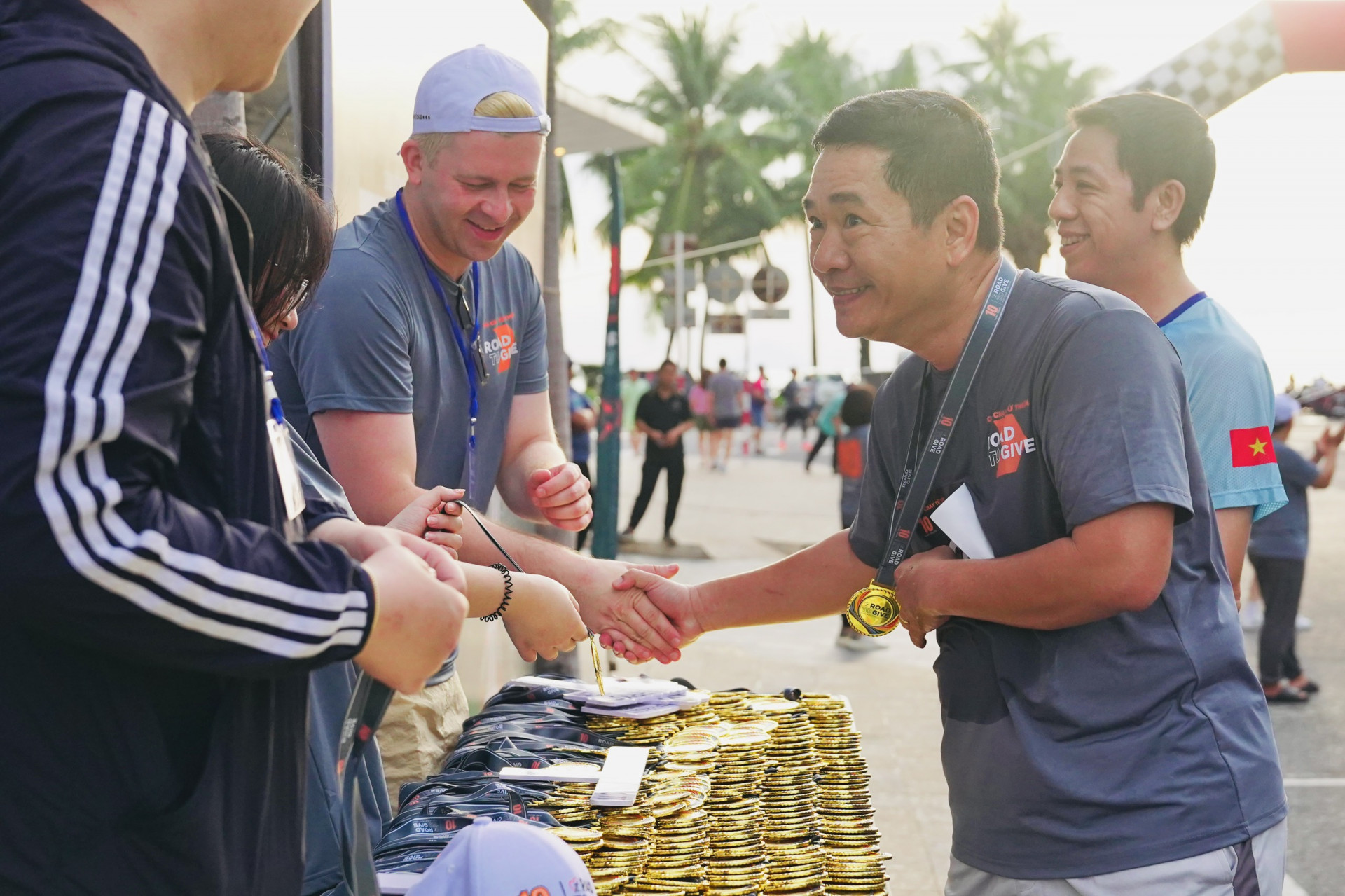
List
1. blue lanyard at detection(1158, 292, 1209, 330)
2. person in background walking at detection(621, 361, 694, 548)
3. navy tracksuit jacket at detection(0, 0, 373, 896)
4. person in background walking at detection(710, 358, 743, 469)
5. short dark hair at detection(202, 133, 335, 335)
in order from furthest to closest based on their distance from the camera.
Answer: person in background walking at detection(710, 358, 743, 469) < person in background walking at detection(621, 361, 694, 548) < blue lanyard at detection(1158, 292, 1209, 330) < short dark hair at detection(202, 133, 335, 335) < navy tracksuit jacket at detection(0, 0, 373, 896)

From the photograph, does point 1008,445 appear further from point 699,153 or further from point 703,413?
point 699,153

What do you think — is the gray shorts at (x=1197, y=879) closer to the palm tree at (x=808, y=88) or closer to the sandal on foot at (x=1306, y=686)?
the sandal on foot at (x=1306, y=686)

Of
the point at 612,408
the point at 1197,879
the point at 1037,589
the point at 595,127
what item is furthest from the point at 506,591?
the point at 595,127

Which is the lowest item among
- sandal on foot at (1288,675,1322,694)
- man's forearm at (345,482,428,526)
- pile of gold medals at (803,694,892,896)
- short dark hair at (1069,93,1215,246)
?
sandal on foot at (1288,675,1322,694)

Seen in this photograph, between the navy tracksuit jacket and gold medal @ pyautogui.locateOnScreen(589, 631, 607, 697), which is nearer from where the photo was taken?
the navy tracksuit jacket

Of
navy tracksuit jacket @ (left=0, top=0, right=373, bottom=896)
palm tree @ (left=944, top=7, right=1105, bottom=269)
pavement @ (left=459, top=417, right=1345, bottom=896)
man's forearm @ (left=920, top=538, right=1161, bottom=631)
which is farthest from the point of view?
palm tree @ (left=944, top=7, right=1105, bottom=269)

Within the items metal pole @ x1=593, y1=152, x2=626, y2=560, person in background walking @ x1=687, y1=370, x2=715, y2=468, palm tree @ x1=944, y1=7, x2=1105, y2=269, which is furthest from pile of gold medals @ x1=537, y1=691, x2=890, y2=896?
palm tree @ x1=944, y1=7, x2=1105, y2=269

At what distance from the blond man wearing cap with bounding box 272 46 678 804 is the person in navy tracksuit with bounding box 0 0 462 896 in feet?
4.77

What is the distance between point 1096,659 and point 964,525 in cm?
30

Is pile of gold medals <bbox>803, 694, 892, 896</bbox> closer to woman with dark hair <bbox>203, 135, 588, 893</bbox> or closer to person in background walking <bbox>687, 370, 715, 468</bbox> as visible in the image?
woman with dark hair <bbox>203, 135, 588, 893</bbox>

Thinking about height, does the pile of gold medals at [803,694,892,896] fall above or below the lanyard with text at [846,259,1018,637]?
below

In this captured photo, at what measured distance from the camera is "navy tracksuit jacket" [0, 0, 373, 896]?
0.94 m

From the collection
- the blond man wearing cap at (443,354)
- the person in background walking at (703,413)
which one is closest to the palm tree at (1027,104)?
the person in background walking at (703,413)

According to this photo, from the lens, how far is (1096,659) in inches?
75.8
